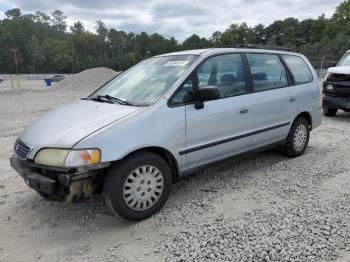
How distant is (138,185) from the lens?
142 inches

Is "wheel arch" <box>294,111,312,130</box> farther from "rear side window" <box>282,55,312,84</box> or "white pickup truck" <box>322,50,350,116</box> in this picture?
"white pickup truck" <box>322,50,350,116</box>

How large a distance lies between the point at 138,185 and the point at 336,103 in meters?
7.33

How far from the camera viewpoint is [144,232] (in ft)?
11.6

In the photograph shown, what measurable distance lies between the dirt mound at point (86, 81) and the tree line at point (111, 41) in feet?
151

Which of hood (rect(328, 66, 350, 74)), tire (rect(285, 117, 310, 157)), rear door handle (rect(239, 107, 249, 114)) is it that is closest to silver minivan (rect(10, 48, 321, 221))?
rear door handle (rect(239, 107, 249, 114))

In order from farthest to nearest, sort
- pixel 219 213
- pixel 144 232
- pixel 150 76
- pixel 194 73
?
pixel 150 76
pixel 194 73
pixel 219 213
pixel 144 232

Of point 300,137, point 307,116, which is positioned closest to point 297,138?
point 300,137

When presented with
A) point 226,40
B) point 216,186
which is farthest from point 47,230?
point 226,40

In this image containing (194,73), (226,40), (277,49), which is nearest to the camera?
(194,73)

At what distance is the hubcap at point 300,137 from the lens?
5688 millimetres

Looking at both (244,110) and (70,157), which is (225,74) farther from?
(70,157)

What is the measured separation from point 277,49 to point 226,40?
9213 centimetres

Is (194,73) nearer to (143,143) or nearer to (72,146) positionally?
(143,143)

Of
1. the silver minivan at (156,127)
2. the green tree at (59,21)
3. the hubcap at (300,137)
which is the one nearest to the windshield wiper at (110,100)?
the silver minivan at (156,127)
